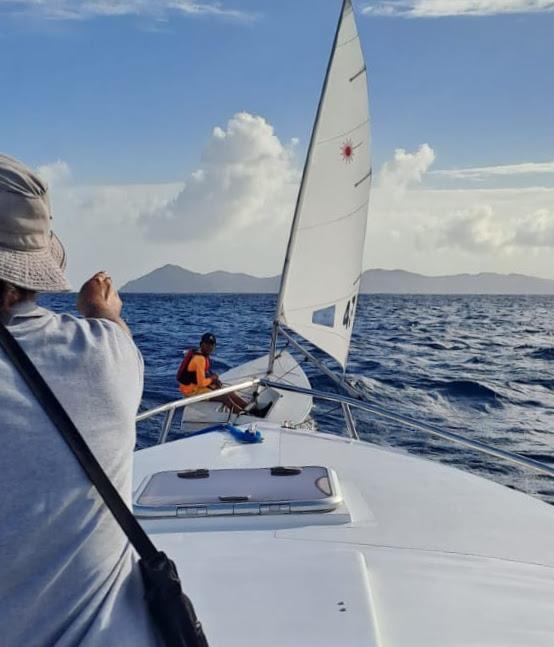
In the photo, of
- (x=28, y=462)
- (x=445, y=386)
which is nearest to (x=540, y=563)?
(x=28, y=462)

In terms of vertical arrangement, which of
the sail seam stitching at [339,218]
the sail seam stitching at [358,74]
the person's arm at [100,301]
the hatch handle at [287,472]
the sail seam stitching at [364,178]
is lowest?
the hatch handle at [287,472]

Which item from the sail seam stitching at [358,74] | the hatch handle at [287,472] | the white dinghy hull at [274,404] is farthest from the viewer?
the sail seam stitching at [358,74]

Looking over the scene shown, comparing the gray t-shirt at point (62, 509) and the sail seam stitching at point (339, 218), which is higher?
the sail seam stitching at point (339, 218)

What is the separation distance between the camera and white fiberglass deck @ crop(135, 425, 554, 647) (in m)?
1.75

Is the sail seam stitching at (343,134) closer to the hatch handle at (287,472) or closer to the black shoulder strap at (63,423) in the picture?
the hatch handle at (287,472)

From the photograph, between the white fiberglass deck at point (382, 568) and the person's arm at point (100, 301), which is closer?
the person's arm at point (100, 301)

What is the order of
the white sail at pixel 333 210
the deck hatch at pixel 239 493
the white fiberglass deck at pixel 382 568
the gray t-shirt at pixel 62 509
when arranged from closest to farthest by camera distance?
the gray t-shirt at pixel 62 509 < the white fiberglass deck at pixel 382 568 < the deck hatch at pixel 239 493 < the white sail at pixel 333 210

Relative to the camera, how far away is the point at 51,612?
1070 mm

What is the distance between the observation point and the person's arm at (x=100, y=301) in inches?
55.6

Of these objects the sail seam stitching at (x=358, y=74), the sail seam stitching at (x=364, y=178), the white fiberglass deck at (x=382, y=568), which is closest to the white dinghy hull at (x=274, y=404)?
the sail seam stitching at (x=364, y=178)

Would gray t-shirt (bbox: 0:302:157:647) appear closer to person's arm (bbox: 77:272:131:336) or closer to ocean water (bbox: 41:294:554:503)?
person's arm (bbox: 77:272:131:336)

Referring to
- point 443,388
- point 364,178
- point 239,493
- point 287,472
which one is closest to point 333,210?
point 364,178

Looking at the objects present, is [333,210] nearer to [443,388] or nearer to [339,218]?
[339,218]

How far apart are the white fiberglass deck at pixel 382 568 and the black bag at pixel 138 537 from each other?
0.58 metres
